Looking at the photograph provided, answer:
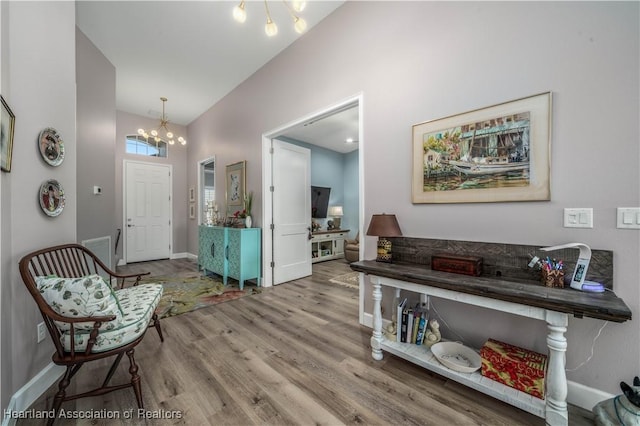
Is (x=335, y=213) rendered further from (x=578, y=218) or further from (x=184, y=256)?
(x=578, y=218)

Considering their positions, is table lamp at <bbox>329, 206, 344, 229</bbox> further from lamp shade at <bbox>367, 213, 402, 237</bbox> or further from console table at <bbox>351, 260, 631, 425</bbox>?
console table at <bbox>351, 260, 631, 425</bbox>

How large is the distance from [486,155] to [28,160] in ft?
10.4

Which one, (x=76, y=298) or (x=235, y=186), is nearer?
(x=76, y=298)

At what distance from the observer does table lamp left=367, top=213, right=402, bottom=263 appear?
81.1 inches

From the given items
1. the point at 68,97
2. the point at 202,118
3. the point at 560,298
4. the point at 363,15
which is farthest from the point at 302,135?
the point at 560,298

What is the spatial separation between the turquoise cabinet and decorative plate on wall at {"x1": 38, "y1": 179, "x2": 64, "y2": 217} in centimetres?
199

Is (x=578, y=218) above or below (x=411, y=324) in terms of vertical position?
above

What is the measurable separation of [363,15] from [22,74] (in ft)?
9.18

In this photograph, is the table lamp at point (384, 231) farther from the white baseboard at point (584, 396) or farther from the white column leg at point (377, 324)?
the white baseboard at point (584, 396)

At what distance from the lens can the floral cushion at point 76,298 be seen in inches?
52.6

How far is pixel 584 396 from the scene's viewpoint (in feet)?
4.83

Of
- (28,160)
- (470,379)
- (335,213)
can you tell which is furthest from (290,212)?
(470,379)

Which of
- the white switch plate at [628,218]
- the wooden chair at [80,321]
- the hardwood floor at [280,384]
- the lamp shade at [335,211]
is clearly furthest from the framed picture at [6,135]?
the lamp shade at [335,211]

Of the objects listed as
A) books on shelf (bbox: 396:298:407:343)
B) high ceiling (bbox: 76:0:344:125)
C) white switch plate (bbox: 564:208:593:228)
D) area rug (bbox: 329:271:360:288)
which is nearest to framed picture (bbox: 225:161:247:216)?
high ceiling (bbox: 76:0:344:125)
